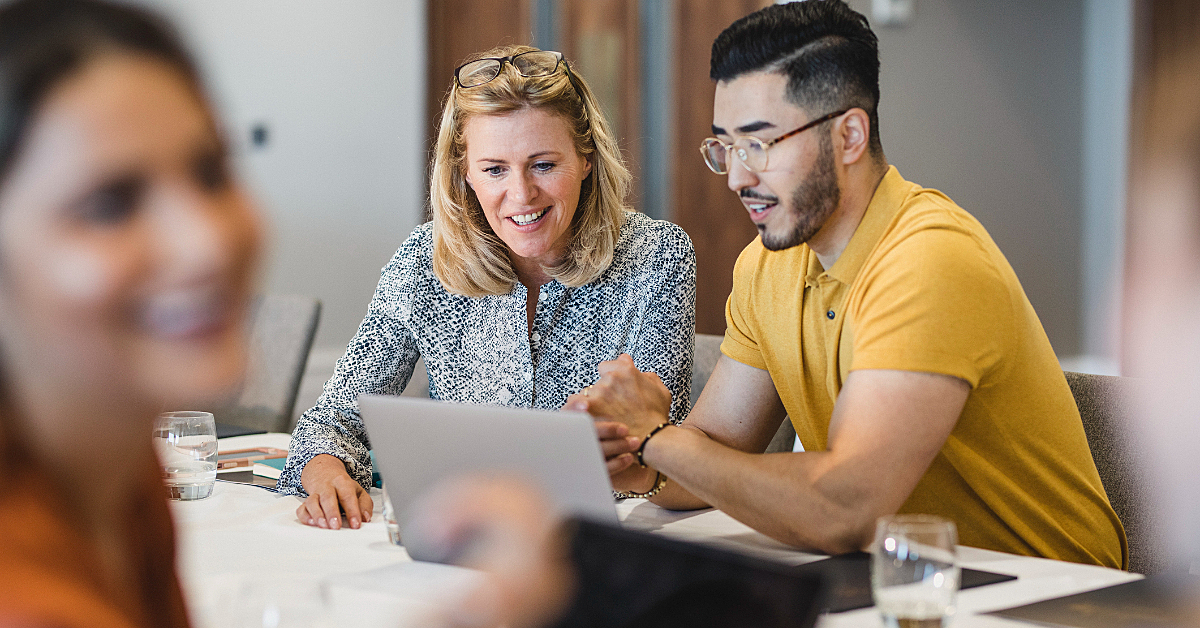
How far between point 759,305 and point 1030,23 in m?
4.09

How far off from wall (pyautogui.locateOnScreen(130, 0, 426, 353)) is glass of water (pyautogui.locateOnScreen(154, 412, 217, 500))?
3.60 metres

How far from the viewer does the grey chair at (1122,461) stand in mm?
1469

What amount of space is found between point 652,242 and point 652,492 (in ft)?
1.93

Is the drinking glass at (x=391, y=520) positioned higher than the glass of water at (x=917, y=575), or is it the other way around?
the glass of water at (x=917, y=575)

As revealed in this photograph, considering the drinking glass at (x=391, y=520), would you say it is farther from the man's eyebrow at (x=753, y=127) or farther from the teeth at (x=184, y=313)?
the teeth at (x=184, y=313)

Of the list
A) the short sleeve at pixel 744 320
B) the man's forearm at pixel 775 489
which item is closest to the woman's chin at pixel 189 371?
the man's forearm at pixel 775 489

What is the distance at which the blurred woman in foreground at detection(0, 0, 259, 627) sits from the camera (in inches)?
12.2

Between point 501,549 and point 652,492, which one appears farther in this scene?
point 652,492

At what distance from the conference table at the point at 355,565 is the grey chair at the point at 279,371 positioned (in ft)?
3.48

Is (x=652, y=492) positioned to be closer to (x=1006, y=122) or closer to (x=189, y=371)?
(x=189, y=371)

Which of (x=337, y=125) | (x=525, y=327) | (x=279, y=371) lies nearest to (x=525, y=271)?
(x=525, y=327)

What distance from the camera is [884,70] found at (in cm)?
425

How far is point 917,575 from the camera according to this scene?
0.83 metres

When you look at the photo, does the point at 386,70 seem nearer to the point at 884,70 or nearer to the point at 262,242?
the point at 884,70
